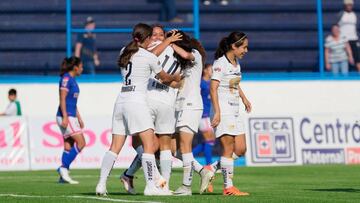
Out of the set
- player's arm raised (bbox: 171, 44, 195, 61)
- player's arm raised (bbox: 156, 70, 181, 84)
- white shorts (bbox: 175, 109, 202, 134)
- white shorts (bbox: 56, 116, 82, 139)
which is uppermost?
player's arm raised (bbox: 171, 44, 195, 61)

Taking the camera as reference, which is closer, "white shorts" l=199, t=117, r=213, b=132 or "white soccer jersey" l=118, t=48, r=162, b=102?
"white soccer jersey" l=118, t=48, r=162, b=102

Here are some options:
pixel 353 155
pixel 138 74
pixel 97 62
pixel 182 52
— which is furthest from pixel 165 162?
pixel 97 62

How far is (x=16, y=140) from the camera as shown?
85.9 feet

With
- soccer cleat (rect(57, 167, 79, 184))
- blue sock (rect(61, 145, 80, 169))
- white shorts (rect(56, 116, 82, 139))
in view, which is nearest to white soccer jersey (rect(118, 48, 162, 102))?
soccer cleat (rect(57, 167, 79, 184))

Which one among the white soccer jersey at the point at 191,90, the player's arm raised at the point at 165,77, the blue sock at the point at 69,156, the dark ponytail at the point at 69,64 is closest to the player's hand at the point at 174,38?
the player's arm raised at the point at 165,77

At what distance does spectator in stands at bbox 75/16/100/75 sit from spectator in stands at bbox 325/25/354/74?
6.22 metres

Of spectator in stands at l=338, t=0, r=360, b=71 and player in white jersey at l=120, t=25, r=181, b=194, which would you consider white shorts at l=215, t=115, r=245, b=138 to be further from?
spectator in stands at l=338, t=0, r=360, b=71

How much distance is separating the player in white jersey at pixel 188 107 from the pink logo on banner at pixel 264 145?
12.4 m

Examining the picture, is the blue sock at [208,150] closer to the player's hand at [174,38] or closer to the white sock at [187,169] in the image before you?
the white sock at [187,169]

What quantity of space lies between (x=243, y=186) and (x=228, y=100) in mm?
3257

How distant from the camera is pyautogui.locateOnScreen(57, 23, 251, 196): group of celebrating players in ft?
45.6

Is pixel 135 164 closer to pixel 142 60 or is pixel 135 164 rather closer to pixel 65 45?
pixel 142 60

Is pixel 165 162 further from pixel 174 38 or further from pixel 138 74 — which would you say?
pixel 174 38

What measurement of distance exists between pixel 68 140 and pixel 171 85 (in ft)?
23.7
